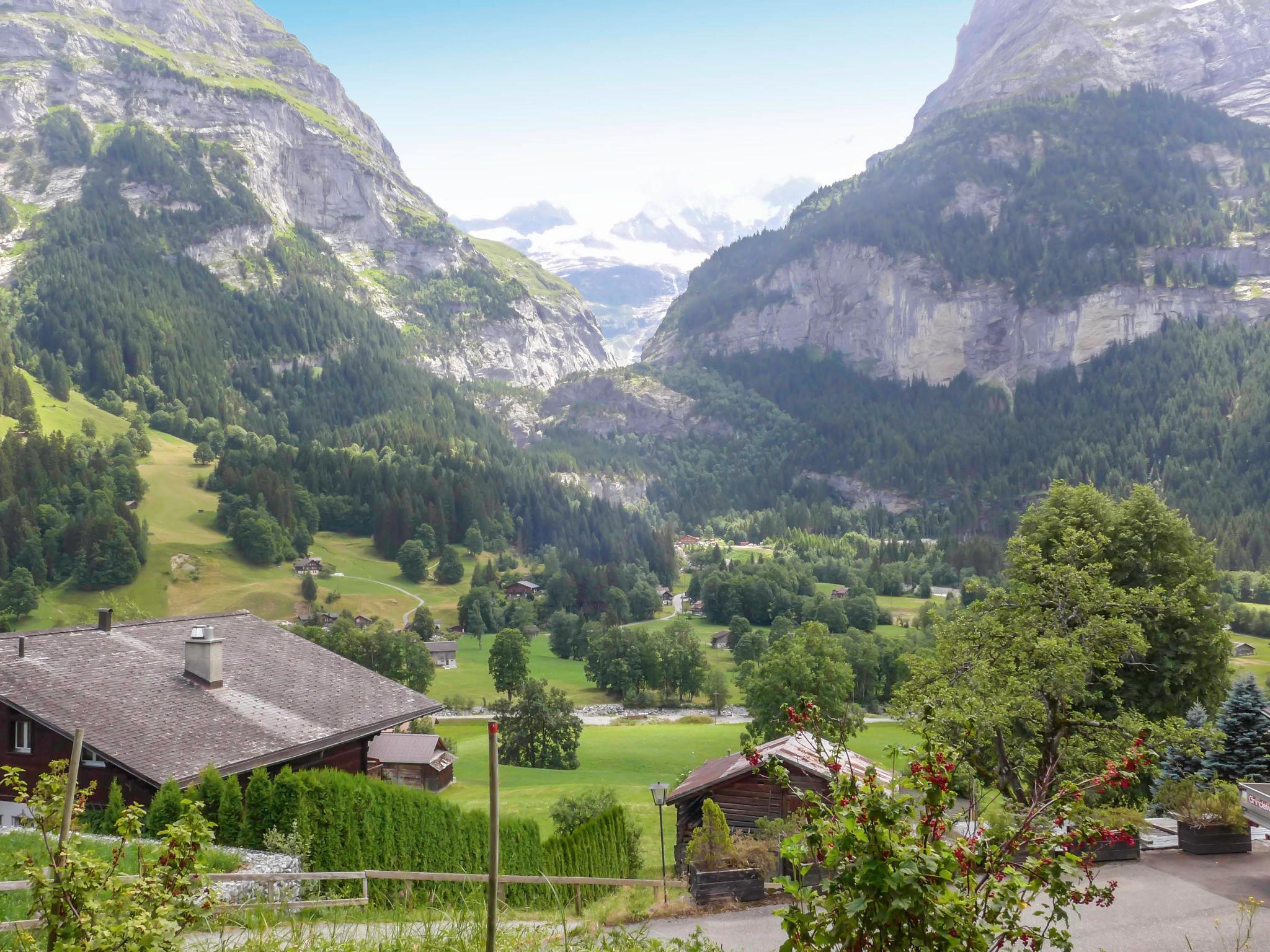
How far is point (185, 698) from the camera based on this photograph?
23922 millimetres

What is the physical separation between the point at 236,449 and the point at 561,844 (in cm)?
15538

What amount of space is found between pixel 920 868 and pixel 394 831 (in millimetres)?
16510

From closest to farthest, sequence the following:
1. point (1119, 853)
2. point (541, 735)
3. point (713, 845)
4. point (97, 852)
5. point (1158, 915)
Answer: point (97, 852) < point (1158, 915) < point (1119, 853) < point (713, 845) < point (541, 735)

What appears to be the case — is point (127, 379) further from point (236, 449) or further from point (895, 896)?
point (895, 896)

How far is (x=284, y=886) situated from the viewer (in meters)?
13.4

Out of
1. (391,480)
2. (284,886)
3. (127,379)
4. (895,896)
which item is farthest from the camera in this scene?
(127,379)

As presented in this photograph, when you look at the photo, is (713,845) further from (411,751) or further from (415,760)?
Result: (411,751)

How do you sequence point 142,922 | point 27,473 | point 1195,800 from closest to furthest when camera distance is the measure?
1. point 142,922
2. point 1195,800
3. point 27,473

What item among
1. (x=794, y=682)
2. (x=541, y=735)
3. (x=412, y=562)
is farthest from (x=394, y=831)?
(x=412, y=562)

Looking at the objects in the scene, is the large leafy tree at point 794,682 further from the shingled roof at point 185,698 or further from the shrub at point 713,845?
the shrub at point 713,845

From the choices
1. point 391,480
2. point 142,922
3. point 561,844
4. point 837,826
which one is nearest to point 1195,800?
point 561,844

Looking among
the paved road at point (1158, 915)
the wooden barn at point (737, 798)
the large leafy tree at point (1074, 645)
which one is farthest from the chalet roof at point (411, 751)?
the paved road at point (1158, 915)

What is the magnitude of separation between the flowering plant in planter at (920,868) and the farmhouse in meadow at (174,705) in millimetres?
19161

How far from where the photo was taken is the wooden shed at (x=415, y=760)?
48375 mm
